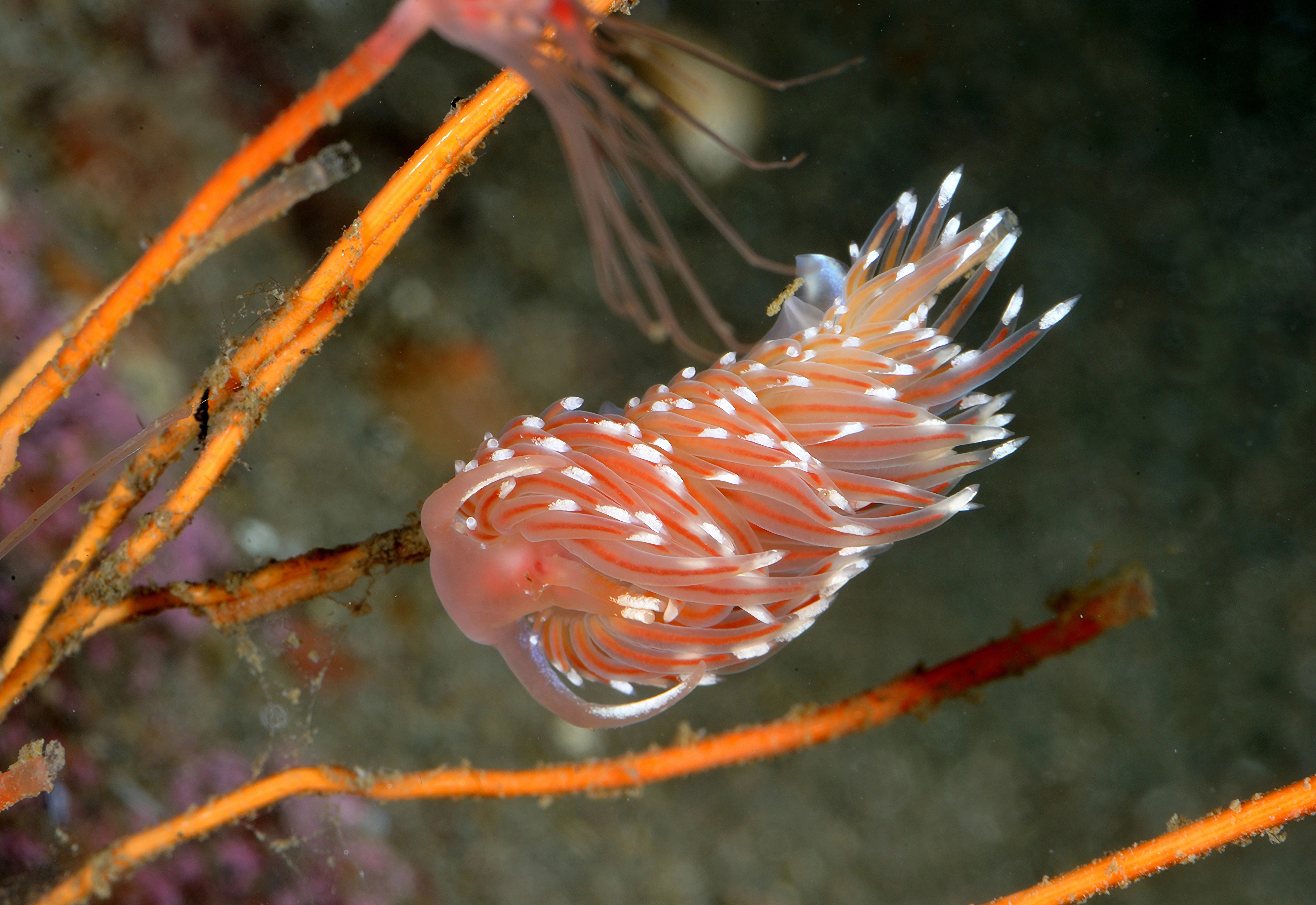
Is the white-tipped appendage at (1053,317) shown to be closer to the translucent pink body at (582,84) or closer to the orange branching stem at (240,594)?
the translucent pink body at (582,84)

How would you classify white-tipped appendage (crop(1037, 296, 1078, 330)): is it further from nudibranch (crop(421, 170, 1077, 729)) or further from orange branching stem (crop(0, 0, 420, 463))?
orange branching stem (crop(0, 0, 420, 463))

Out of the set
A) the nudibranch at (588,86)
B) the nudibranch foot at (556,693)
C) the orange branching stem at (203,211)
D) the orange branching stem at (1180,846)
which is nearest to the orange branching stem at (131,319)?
the orange branching stem at (203,211)

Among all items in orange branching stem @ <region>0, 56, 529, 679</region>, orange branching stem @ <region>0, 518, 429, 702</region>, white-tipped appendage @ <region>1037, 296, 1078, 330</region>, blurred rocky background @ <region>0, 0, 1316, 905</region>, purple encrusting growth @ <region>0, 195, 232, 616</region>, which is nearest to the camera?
orange branching stem @ <region>0, 56, 529, 679</region>

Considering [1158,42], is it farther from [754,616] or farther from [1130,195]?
[754,616]

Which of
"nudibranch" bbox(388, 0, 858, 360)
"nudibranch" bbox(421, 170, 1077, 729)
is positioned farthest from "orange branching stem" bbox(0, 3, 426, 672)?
"nudibranch" bbox(421, 170, 1077, 729)

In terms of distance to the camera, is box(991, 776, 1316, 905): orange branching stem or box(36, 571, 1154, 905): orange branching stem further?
box(36, 571, 1154, 905): orange branching stem
